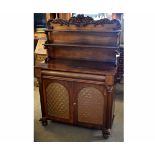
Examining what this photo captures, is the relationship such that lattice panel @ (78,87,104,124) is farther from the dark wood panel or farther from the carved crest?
the carved crest

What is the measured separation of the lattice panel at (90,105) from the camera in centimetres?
199

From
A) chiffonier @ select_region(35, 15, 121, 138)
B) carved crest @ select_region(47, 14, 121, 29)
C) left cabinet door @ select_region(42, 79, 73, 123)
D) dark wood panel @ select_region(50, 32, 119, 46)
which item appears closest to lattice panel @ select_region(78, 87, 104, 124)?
chiffonier @ select_region(35, 15, 121, 138)

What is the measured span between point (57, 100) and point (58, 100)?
1 cm

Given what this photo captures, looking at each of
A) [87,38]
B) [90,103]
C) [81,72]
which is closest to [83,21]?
[87,38]

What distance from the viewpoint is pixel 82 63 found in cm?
212

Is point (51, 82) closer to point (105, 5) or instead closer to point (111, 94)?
point (111, 94)

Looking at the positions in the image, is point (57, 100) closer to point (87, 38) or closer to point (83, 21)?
point (87, 38)

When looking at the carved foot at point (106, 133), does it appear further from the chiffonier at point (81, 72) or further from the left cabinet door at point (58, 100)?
the left cabinet door at point (58, 100)

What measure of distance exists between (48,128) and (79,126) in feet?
1.19

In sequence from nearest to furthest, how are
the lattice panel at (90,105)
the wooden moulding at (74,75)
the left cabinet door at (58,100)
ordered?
1. the wooden moulding at (74,75)
2. the lattice panel at (90,105)
3. the left cabinet door at (58,100)

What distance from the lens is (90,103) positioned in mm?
2037

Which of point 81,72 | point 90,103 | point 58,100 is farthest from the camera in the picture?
point 58,100

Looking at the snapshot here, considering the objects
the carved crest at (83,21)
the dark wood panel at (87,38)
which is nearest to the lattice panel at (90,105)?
the dark wood panel at (87,38)
